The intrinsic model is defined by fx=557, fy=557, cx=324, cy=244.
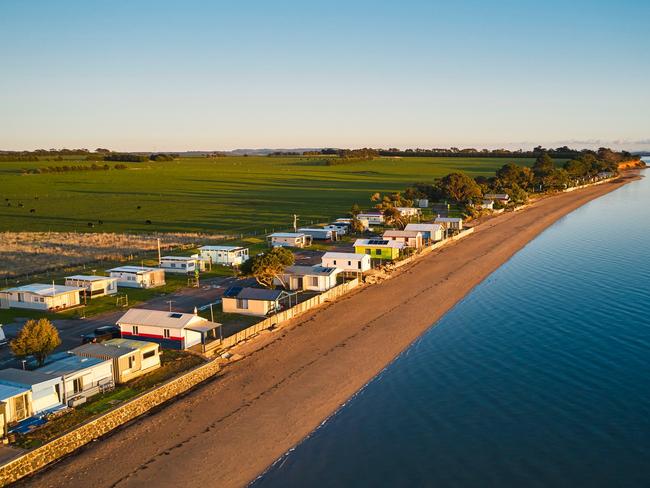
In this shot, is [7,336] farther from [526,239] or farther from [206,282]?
[526,239]

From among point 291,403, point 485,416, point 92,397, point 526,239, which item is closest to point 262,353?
point 291,403

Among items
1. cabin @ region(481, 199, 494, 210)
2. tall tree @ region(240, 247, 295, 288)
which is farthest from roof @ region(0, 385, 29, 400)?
cabin @ region(481, 199, 494, 210)

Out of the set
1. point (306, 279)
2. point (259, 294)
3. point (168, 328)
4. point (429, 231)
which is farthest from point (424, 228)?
point (168, 328)

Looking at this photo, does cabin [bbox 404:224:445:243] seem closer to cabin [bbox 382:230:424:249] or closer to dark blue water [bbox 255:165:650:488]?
cabin [bbox 382:230:424:249]

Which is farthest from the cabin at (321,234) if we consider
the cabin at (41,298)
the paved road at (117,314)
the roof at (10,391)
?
the roof at (10,391)

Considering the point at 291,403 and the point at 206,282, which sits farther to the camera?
the point at 206,282

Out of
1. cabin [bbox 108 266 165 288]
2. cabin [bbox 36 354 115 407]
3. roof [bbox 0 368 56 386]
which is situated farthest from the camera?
cabin [bbox 108 266 165 288]
